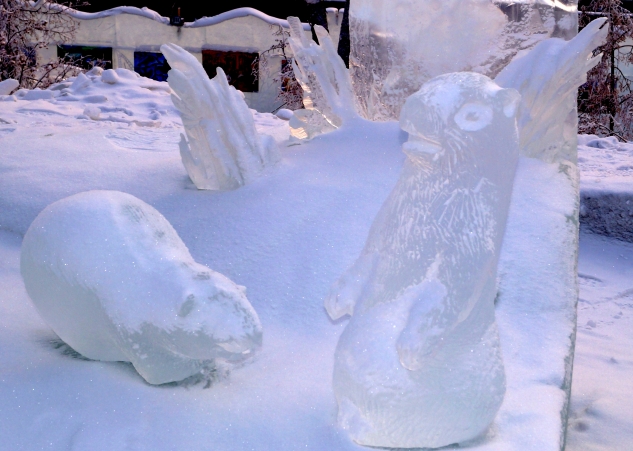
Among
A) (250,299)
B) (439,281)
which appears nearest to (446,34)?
(250,299)

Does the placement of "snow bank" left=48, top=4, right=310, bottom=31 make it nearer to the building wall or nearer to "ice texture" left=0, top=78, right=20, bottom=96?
the building wall

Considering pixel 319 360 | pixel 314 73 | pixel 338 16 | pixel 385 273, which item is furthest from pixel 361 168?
pixel 338 16

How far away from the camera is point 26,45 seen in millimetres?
7992

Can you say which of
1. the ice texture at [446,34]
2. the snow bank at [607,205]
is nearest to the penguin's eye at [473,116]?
the ice texture at [446,34]

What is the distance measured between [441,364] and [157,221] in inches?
27.2

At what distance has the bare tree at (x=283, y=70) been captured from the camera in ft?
26.9

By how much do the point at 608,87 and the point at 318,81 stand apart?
19.6 ft

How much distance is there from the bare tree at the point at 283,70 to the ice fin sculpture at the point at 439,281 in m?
6.69

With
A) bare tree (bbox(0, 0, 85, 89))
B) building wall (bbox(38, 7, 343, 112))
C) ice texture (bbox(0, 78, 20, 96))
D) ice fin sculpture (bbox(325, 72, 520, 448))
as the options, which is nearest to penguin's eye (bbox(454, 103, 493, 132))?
ice fin sculpture (bbox(325, 72, 520, 448))

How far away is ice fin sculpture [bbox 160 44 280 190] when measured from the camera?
2.31 meters

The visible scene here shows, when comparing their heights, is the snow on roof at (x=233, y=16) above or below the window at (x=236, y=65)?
above

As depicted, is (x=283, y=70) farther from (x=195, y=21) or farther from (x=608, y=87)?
(x=608, y=87)

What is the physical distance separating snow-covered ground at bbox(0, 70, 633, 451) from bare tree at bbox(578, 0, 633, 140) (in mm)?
4486

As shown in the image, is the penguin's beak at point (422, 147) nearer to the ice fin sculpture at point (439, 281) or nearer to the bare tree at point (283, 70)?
the ice fin sculpture at point (439, 281)
